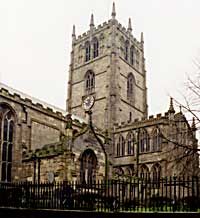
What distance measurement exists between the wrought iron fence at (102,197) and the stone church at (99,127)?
161cm

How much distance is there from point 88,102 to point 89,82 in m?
3.46

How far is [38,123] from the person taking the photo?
119 feet

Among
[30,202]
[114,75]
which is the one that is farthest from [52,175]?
[114,75]

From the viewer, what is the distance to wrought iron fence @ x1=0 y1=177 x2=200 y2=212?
50.0 feet

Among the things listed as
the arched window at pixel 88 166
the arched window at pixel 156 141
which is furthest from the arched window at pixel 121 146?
the arched window at pixel 88 166

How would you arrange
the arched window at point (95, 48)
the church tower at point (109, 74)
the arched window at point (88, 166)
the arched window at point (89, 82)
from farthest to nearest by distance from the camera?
1. the arched window at point (95, 48)
2. the arched window at point (89, 82)
3. the church tower at point (109, 74)
4. the arched window at point (88, 166)

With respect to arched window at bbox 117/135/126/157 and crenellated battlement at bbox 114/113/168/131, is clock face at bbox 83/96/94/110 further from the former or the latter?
arched window at bbox 117/135/126/157

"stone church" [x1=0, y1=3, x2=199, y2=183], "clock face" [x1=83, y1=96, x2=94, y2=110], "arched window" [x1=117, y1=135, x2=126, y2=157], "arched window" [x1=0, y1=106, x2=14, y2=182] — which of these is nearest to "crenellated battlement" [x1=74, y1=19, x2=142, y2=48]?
"stone church" [x1=0, y1=3, x2=199, y2=183]

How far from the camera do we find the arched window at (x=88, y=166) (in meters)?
30.6

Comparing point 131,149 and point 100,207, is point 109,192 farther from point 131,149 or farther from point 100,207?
point 131,149

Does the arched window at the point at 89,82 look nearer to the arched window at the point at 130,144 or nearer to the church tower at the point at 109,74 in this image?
the church tower at the point at 109,74

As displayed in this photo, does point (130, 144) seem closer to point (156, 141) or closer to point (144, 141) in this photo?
point (144, 141)

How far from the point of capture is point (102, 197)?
16.3m

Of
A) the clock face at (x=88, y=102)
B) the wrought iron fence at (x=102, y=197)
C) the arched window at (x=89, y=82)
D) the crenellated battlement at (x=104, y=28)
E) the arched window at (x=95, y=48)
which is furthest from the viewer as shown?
the arched window at (x=95, y=48)
